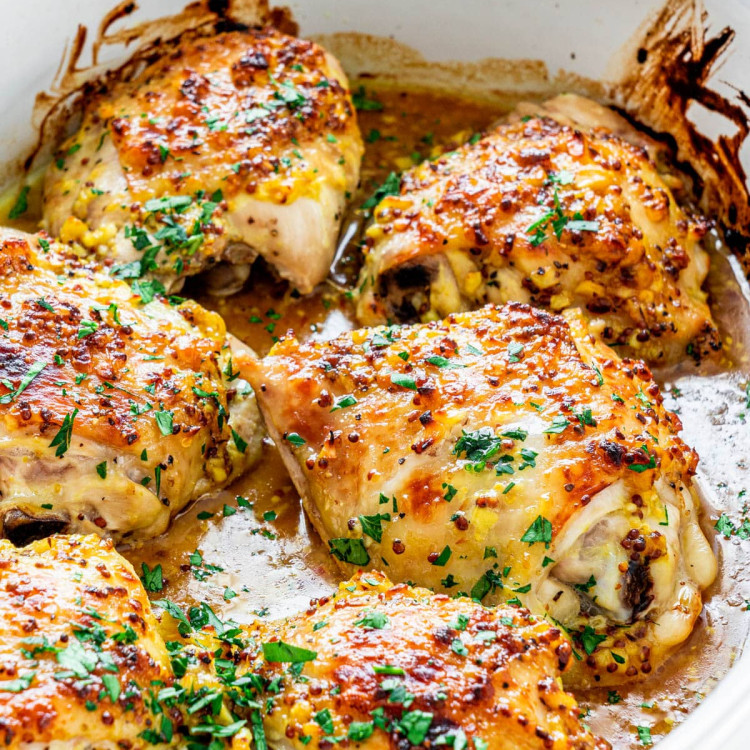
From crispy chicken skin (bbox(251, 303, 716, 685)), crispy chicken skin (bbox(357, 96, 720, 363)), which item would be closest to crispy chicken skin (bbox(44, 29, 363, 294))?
crispy chicken skin (bbox(357, 96, 720, 363))

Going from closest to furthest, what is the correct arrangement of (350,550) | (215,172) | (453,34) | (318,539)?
1. (350,550)
2. (318,539)
3. (215,172)
4. (453,34)

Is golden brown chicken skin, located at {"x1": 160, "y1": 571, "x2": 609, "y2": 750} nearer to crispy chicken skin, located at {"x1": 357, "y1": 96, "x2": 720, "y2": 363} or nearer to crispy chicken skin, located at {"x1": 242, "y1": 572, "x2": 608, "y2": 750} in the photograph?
crispy chicken skin, located at {"x1": 242, "y1": 572, "x2": 608, "y2": 750}

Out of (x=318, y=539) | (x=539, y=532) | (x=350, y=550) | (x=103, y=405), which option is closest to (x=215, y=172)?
(x=103, y=405)

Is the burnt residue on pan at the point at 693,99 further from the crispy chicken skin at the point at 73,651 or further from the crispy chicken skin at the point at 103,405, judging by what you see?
the crispy chicken skin at the point at 73,651

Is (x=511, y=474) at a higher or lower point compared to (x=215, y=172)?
lower

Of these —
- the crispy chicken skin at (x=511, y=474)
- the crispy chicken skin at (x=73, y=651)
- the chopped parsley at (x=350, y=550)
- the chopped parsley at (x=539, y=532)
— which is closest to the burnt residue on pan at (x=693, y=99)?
the crispy chicken skin at (x=511, y=474)

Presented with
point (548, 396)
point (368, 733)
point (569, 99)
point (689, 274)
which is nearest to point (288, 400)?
point (548, 396)

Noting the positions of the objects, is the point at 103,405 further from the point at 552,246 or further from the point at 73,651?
the point at 552,246
